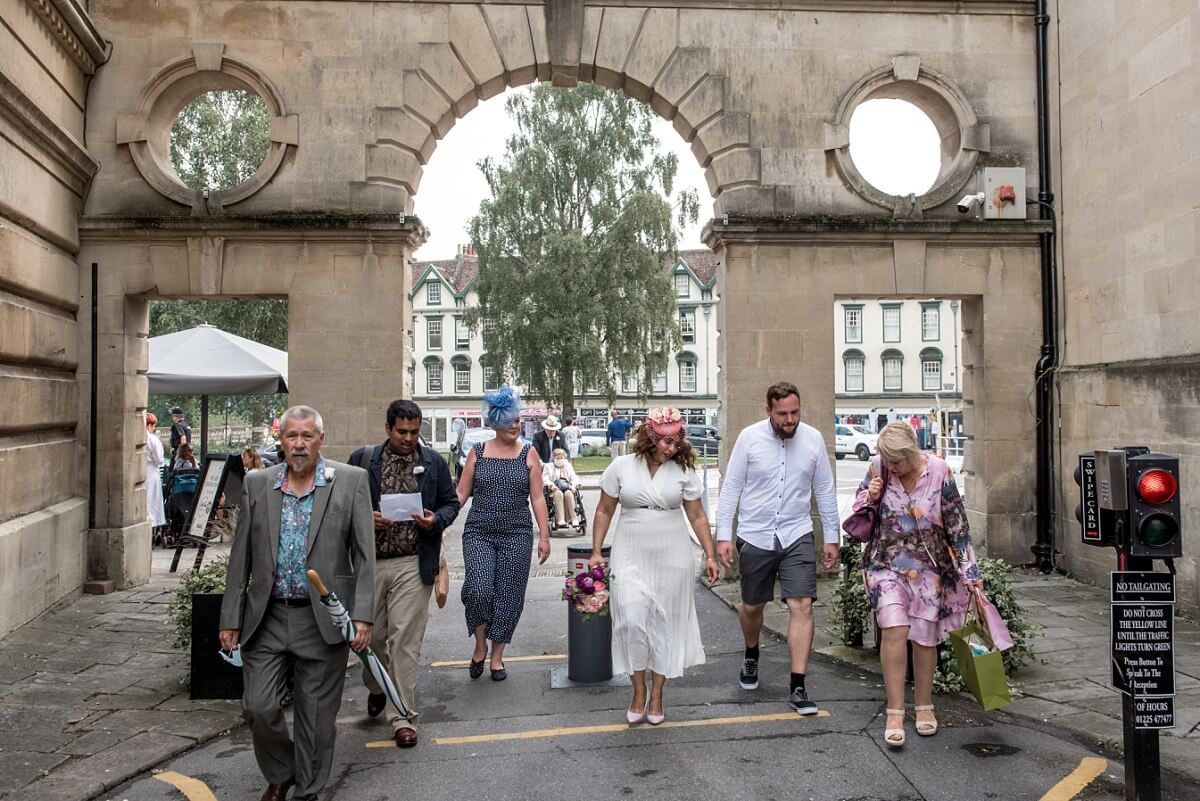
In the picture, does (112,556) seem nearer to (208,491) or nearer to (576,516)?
(208,491)

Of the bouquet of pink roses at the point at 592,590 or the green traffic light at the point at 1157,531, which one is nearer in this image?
the green traffic light at the point at 1157,531

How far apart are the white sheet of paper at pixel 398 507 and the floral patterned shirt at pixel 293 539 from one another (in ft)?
3.50

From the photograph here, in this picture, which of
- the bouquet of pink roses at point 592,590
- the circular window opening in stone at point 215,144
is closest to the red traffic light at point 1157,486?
the bouquet of pink roses at point 592,590

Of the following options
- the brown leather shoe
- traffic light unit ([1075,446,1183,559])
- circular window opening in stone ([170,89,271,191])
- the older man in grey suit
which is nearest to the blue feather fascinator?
the older man in grey suit

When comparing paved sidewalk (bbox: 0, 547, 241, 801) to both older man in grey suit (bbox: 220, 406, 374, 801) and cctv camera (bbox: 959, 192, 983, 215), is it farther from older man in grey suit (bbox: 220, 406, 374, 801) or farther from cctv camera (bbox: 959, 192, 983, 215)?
cctv camera (bbox: 959, 192, 983, 215)

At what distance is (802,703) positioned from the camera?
18.9 ft

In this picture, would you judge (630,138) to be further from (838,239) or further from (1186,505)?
(1186,505)

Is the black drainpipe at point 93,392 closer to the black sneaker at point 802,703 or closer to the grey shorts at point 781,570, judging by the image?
the grey shorts at point 781,570

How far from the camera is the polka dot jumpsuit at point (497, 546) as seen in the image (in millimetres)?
6613

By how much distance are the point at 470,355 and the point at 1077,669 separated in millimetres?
62518

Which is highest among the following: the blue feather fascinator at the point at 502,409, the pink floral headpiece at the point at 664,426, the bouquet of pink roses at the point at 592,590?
the blue feather fascinator at the point at 502,409

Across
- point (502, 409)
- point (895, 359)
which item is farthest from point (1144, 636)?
point (895, 359)

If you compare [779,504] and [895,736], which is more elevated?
[779,504]

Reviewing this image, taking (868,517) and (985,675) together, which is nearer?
(985,675)
